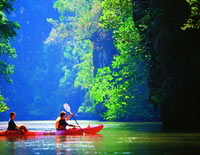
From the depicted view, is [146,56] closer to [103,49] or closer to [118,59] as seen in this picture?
[118,59]

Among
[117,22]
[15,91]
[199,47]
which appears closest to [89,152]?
[199,47]

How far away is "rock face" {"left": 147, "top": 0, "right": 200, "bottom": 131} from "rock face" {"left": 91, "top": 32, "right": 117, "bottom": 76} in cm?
3280

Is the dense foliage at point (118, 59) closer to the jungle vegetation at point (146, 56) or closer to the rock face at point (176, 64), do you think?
the jungle vegetation at point (146, 56)

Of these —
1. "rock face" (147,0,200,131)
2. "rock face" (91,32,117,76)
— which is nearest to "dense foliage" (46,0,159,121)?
"rock face" (91,32,117,76)

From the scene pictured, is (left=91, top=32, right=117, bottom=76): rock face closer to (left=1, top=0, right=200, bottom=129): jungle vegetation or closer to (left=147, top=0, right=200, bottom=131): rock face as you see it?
(left=1, top=0, right=200, bottom=129): jungle vegetation

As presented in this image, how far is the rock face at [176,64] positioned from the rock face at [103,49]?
32801mm

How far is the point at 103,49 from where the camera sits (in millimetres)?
67312

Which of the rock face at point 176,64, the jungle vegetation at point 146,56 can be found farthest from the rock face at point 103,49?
the rock face at point 176,64

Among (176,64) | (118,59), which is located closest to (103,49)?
(118,59)

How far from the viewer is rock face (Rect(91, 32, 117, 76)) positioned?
64150 mm

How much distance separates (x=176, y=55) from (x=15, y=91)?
90.5 m

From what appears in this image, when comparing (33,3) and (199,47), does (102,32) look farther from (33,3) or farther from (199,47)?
(33,3)

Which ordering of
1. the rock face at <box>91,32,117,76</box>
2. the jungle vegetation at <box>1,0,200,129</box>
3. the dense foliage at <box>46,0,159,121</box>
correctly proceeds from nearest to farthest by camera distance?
the jungle vegetation at <box>1,0,200,129</box>, the dense foliage at <box>46,0,159,121</box>, the rock face at <box>91,32,117,76</box>

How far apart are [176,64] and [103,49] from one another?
3876 cm
